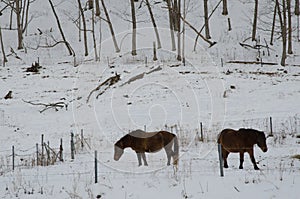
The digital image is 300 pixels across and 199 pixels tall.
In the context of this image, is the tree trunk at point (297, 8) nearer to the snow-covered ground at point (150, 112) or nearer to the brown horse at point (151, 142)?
the snow-covered ground at point (150, 112)

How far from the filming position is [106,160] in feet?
35.1

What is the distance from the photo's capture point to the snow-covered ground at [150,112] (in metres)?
8.22

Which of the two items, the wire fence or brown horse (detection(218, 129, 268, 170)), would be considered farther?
the wire fence

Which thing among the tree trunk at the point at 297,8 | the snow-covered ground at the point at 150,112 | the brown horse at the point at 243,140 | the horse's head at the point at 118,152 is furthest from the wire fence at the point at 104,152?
the tree trunk at the point at 297,8

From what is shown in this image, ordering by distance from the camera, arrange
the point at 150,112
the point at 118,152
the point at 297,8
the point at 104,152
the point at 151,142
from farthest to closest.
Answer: the point at 297,8, the point at 150,112, the point at 104,152, the point at 118,152, the point at 151,142

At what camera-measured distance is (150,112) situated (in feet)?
64.9

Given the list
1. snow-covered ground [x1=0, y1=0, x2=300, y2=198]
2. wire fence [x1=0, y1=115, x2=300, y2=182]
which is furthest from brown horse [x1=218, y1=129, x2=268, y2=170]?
wire fence [x1=0, y1=115, x2=300, y2=182]

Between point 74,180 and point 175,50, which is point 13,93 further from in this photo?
point 74,180

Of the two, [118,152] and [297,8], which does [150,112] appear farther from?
[297,8]

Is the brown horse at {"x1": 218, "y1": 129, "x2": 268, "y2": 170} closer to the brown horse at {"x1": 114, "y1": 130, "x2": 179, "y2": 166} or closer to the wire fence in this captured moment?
the wire fence

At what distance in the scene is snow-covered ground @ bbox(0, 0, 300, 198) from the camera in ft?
27.0

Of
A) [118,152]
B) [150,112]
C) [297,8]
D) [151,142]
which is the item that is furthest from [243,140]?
[297,8]

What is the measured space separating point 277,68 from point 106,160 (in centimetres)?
2098

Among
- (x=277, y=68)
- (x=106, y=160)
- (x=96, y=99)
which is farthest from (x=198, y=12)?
(x=106, y=160)
